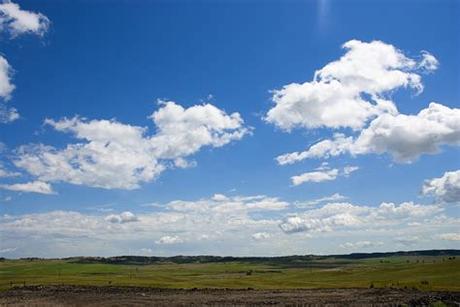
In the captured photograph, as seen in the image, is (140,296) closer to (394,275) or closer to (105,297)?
(105,297)

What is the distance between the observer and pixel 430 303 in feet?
163

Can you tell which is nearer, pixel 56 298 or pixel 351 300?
pixel 351 300

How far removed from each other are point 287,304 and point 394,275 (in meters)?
61.0

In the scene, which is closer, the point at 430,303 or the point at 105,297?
the point at 430,303

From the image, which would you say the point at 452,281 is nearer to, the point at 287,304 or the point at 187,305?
the point at 287,304

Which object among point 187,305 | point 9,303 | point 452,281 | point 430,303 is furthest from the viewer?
point 452,281

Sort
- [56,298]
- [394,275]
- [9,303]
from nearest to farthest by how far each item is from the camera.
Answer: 1. [9,303]
2. [56,298]
3. [394,275]

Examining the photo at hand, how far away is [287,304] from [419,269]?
68665mm

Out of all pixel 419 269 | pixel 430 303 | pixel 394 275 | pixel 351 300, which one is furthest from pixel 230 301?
pixel 419 269

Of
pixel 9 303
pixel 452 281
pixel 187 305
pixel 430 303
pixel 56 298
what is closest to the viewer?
pixel 430 303

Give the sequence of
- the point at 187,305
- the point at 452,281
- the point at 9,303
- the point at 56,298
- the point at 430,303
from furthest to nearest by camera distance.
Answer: the point at 452,281 < the point at 56,298 < the point at 9,303 < the point at 187,305 < the point at 430,303

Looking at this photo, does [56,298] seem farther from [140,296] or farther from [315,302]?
[315,302]

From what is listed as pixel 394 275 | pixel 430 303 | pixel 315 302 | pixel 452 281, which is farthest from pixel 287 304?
pixel 394 275

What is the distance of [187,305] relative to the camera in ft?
180
